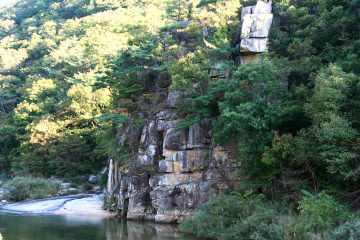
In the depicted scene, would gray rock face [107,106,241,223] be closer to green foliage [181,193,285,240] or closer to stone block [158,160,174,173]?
stone block [158,160,174,173]

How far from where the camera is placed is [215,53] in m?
25.2

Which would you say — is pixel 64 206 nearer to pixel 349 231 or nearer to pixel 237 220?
pixel 237 220

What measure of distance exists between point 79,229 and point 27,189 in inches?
654

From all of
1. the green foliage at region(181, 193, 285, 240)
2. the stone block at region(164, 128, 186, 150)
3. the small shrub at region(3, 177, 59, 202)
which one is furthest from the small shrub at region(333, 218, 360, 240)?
A: the small shrub at region(3, 177, 59, 202)

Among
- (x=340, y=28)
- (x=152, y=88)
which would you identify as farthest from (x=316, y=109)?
(x=152, y=88)

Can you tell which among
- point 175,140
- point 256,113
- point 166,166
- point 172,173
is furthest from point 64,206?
point 256,113

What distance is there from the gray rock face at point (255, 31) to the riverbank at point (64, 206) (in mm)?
15384

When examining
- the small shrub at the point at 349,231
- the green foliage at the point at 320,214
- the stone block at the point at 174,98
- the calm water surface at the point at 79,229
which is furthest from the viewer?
the stone block at the point at 174,98

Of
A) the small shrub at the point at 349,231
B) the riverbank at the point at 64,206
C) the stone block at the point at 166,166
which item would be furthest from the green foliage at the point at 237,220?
the riverbank at the point at 64,206

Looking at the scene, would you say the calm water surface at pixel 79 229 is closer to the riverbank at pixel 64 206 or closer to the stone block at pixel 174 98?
the riverbank at pixel 64 206

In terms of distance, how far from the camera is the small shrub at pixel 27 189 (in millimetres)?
36500

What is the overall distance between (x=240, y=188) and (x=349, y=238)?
32.9ft

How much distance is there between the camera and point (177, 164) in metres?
24.5

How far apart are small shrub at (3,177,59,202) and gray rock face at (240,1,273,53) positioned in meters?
23.5
